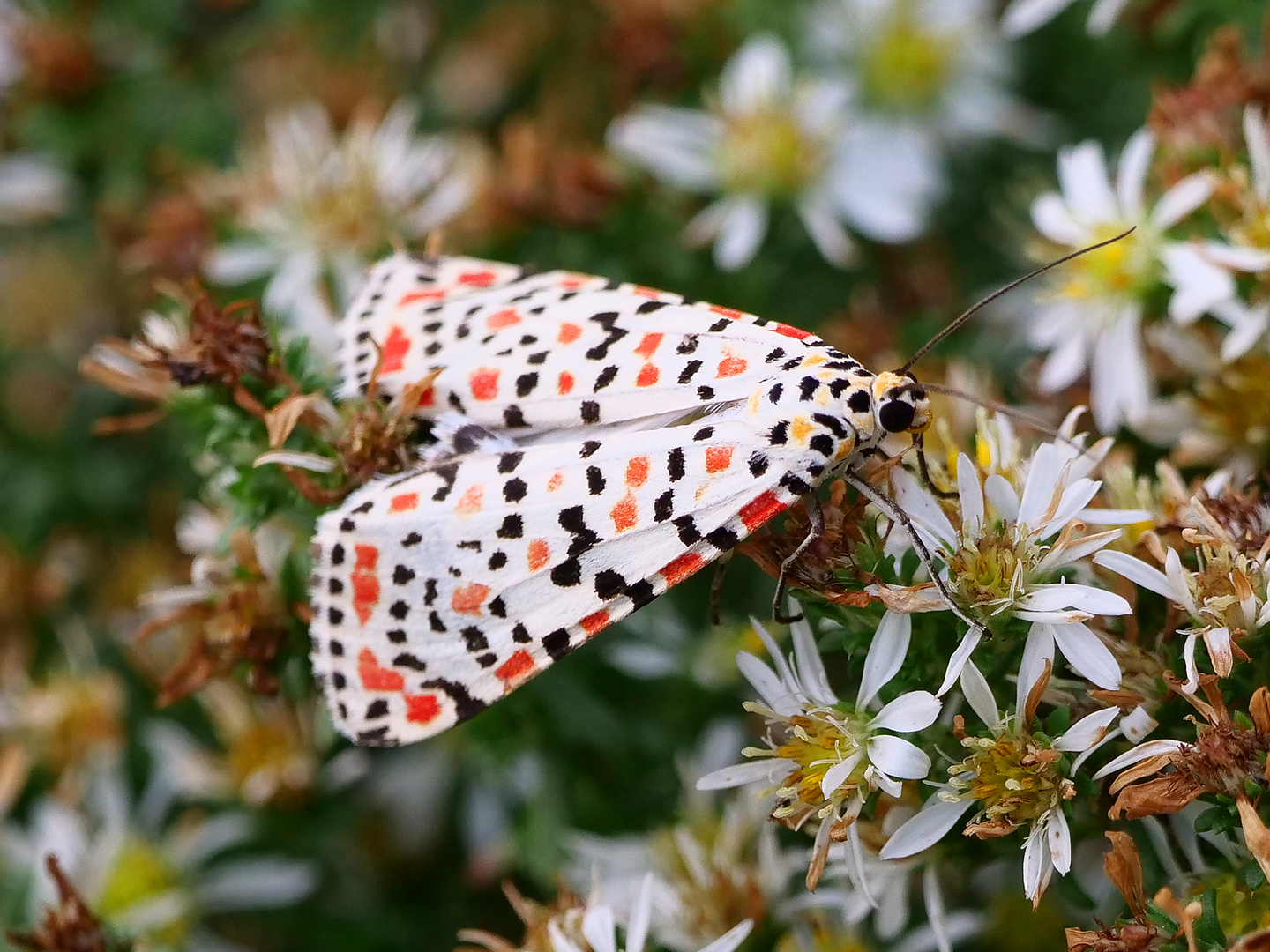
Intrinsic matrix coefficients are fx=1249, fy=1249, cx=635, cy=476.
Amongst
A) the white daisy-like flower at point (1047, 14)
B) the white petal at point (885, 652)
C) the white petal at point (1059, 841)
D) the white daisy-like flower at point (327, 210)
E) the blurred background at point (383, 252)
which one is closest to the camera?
the white petal at point (1059, 841)

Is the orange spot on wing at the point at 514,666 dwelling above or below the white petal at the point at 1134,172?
below

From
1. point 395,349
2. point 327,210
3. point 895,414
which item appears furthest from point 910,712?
point 327,210

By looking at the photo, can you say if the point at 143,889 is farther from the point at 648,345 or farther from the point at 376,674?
the point at 648,345

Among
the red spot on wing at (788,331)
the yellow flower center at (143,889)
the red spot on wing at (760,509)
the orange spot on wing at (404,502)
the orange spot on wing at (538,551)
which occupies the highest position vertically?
the red spot on wing at (788,331)

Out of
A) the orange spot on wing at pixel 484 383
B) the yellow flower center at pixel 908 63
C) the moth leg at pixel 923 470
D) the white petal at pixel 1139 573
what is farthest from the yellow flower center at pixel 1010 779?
the yellow flower center at pixel 908 63

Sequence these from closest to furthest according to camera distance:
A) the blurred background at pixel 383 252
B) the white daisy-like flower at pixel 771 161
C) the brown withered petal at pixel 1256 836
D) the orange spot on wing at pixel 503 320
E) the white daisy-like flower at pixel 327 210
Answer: the brown withered petal at pixel 1256 836, the orange spot on wing at pixel 503 320, the blurred background at pixel 383 252, the white daisy-like flower at pixel 327 210, the white daisy-like flower at pixel 771 161

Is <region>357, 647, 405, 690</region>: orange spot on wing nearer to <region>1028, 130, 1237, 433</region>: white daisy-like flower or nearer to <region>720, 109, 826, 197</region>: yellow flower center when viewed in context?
<region>1028, 130, 1237, 433</region>: white daisy-like flower

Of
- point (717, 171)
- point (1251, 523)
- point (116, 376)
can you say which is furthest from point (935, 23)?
point (116, 376)

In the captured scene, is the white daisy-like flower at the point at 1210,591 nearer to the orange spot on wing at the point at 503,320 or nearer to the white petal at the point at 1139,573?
the white petal at the point at 1139,573
